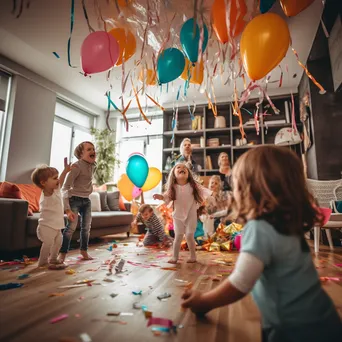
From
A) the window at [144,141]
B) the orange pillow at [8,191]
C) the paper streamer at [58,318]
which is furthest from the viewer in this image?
the window at [144,141]

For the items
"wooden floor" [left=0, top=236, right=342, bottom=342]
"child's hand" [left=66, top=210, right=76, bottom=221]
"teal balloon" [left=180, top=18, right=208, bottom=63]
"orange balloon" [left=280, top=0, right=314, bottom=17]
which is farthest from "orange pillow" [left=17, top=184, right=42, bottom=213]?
"orange balloon" [left=280, top=0, right=314, bottom=17]

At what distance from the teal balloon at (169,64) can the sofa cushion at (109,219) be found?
6.25 ft

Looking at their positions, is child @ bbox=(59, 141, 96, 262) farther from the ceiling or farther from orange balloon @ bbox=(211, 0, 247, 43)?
orange balloon @ bbox=(211, 0, 247, 43)

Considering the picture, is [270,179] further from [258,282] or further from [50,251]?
[50,251]

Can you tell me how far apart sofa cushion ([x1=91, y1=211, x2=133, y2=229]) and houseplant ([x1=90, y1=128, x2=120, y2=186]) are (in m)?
1.66

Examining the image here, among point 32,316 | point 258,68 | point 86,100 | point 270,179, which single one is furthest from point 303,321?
point 86,100

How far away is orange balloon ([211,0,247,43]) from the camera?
2031mm

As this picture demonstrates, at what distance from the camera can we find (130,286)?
4.59 feet

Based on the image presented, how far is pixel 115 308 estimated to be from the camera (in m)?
1.07

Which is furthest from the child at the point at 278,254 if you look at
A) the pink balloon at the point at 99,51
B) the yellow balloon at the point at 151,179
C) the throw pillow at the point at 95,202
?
the throw pillow at the point at 95,202

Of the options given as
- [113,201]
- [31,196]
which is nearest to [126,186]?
[113,201]

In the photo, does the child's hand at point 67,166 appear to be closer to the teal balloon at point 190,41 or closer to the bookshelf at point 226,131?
the teal balloon at point 190,41

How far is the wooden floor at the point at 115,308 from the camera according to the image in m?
0.84

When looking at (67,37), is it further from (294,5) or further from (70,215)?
(294,5)
